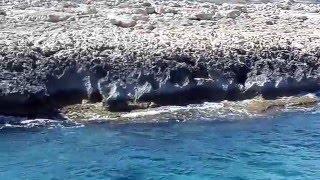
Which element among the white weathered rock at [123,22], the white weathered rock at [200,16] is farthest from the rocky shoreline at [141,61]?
the white weathered rock at [200,16]

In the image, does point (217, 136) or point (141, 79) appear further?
point (141, 79)

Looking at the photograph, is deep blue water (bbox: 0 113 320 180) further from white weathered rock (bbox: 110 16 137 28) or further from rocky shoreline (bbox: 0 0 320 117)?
white weathered rock (bbox: 110 16 137 28)

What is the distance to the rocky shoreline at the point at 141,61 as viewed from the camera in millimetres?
18141

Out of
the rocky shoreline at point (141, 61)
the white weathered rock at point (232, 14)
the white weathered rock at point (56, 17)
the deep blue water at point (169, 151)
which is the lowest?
the deep blue water at point (169, 151)

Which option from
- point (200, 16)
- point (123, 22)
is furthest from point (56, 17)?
point (200, 16)

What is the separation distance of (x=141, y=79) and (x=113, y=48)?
1361mm

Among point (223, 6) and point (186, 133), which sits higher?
point (223, 6)

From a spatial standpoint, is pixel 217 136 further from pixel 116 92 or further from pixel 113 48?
pixel 113 48

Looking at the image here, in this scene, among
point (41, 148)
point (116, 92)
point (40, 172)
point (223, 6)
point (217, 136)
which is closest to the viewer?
point (40, 172)

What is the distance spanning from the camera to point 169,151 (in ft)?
51.6

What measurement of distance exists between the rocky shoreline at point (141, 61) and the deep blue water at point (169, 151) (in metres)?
1.36

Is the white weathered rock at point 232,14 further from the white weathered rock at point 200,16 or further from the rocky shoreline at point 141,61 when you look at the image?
the rocky shoreline at point 141,61

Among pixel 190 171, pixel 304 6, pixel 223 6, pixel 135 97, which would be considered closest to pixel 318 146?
pixel 190 171

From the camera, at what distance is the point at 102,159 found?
15133 millimetres
